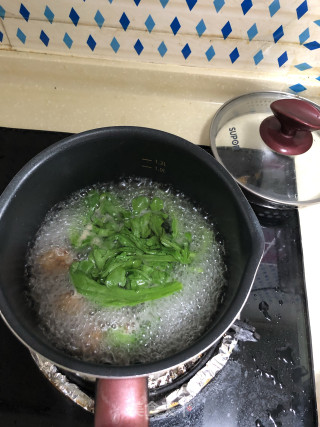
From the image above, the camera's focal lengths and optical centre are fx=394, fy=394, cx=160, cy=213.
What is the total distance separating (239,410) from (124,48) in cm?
70

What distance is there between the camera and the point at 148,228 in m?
0.69

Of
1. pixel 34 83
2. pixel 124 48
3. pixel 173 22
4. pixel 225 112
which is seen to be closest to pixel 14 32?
pixel 34 83

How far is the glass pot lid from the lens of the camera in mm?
771

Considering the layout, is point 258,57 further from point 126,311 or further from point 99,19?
point 126,311

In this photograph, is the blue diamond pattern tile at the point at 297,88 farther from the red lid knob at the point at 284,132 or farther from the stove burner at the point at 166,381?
the stove burner at the point at 166,381

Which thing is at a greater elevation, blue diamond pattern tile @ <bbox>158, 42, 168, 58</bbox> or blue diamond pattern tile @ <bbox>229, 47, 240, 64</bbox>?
blue diamond pattern tile @ <bbox>229, 47, 240, 64</bbox>

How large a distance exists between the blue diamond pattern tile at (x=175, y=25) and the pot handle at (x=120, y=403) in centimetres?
61

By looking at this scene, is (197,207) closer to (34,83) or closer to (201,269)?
(201,269)

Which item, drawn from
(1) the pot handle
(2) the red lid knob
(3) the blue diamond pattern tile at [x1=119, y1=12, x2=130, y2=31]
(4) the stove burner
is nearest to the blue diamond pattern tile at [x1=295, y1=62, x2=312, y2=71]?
(2) the red lid knob

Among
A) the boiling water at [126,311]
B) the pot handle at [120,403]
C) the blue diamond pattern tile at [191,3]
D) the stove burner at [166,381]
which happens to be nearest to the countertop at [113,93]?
the blue diamond pattern tile at [191,3]

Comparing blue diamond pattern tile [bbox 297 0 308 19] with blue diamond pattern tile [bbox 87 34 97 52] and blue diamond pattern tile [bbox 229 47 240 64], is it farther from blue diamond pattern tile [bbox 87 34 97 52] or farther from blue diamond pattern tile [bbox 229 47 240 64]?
blue diamond pattern tile [bbox 87 34 97 52]

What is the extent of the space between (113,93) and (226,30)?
280 millimetres

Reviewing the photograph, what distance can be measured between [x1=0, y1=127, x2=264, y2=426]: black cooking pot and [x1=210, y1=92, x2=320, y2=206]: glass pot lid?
0.15m

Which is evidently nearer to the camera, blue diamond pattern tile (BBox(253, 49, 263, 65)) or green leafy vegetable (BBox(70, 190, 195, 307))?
green leafy vegetable (BBox(70, 190, 195, 307))
